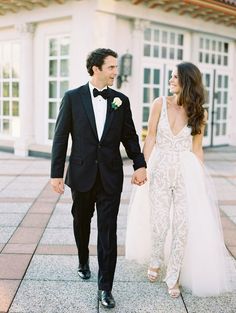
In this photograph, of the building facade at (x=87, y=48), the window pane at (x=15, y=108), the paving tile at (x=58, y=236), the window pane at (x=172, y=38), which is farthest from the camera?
the window pane at (x=15, y=108)

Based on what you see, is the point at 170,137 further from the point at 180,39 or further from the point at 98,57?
the point at 180,39

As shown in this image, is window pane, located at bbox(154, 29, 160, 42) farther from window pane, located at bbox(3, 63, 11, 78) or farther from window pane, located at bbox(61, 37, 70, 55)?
window pane, located at bbox(3, 63, 11, 78)

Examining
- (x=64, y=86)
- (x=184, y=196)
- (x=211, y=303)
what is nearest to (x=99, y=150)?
(x=184, y=196)

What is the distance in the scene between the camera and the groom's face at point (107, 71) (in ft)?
11.0

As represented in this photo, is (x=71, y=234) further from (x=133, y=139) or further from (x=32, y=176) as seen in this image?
(x=32, y=176)

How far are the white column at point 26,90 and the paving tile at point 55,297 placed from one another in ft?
28.0

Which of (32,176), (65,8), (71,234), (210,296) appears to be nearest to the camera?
(210,296)

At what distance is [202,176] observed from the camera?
12.4ft

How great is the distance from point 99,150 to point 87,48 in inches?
290

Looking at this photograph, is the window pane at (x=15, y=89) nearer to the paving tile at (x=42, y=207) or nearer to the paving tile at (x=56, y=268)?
the paving tile at (x=42, y=207)

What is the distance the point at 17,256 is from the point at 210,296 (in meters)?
1.84

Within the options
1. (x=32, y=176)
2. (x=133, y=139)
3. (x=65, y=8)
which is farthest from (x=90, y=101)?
(x=65, y=8)

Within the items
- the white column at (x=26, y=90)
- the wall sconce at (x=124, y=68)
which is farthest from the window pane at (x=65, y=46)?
the wall sconce at (x=124, y=68)

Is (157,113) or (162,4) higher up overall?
(162,4)
